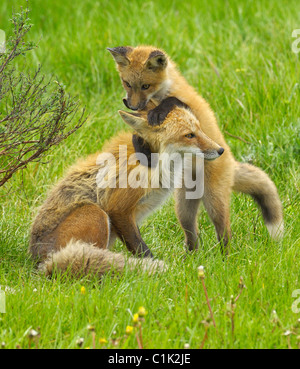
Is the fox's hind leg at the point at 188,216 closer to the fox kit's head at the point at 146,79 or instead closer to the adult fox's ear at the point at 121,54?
the fox kit's head at the point at 146,79

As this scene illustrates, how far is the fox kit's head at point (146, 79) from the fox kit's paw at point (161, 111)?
0.45 meters

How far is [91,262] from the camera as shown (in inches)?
172

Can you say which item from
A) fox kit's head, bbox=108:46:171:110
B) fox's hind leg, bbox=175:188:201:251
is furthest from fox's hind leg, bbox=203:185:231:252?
fox kit's head, bbox=108:46:171:110

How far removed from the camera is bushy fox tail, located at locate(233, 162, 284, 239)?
5.17m

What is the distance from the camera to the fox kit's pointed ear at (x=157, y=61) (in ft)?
18.0

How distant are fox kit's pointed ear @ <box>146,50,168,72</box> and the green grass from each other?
3.94 ft

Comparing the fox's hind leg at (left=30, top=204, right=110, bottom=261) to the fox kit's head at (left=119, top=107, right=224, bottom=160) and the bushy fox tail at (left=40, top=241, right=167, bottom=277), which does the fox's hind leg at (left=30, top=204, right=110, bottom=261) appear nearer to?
the bushy fox tail at (left=40, top=241, right=167, bottom=277)

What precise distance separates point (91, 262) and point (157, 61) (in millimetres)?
2172

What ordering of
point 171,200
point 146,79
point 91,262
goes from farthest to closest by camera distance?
1. point 171,200
2. point 146,79
3. point 91,262

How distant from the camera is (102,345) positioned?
3277 millimetres

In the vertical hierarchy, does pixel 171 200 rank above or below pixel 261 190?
below

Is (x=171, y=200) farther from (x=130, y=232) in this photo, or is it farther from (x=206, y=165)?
(x=130, y=232)

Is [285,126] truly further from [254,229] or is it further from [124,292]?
[124,292]

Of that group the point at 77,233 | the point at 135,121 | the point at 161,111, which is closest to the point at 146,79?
the point at 161,111
